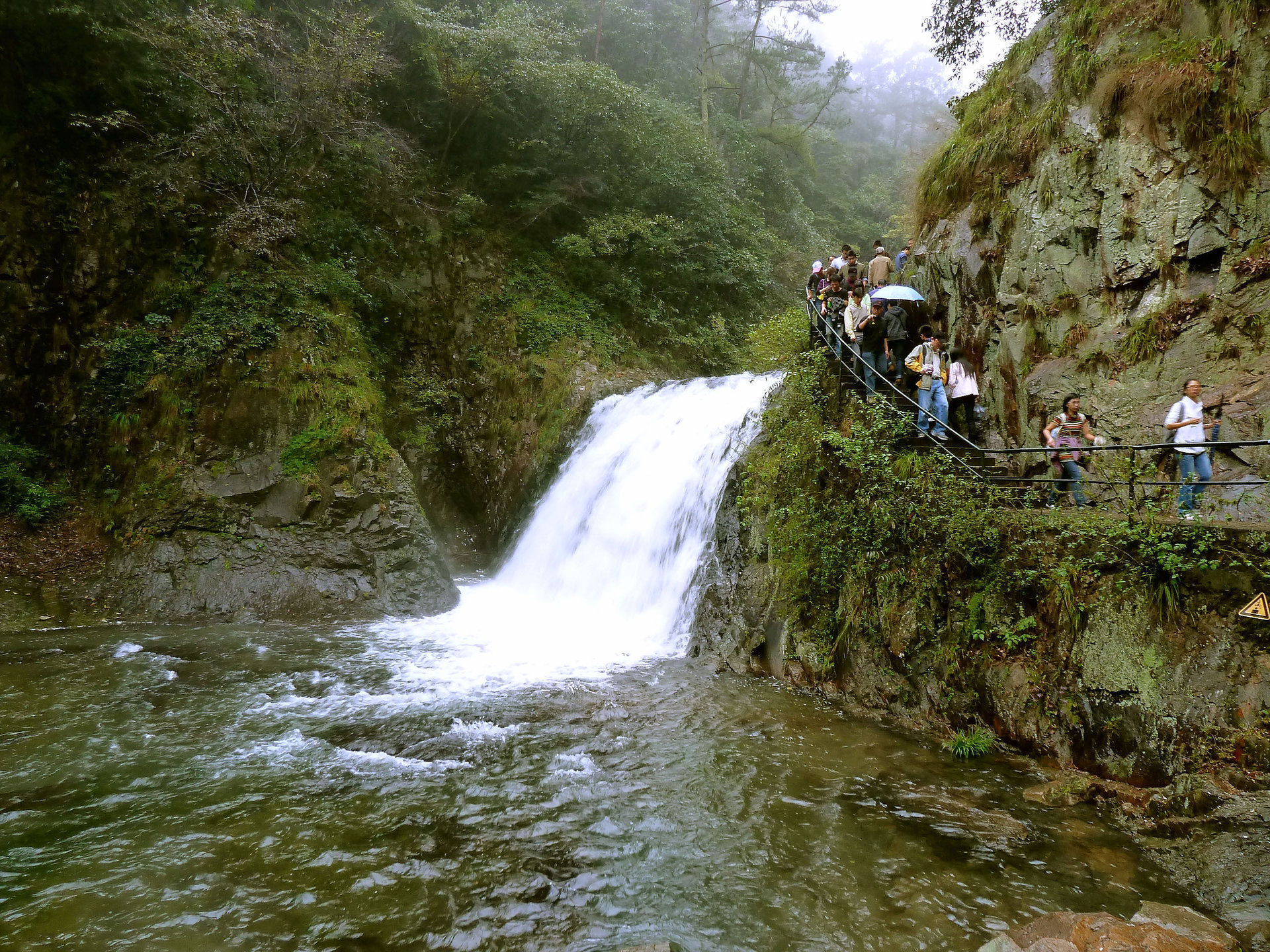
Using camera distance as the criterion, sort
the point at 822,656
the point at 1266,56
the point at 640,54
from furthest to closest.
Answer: the point at 640,54 < the point at 822,656 < the point at 1266,56

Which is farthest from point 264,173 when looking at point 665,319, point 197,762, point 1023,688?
point 1023,688

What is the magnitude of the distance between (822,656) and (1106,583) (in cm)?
303

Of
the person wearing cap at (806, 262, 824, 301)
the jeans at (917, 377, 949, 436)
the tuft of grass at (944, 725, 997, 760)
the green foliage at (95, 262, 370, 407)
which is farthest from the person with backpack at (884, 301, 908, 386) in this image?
the green foliage at (95, 262, 370, 407)

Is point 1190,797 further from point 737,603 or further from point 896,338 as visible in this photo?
point 896,338

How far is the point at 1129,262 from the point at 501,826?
8619mm

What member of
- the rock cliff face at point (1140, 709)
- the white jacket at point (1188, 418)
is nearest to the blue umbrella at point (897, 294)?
the white jacket at point (1188, 418)

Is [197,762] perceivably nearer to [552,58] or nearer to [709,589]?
[709,589]

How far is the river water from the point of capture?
374 centimetres

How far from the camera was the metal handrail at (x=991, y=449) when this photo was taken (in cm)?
463

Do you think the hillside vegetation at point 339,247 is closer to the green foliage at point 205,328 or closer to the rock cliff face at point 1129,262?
the green foliage at point 205,328

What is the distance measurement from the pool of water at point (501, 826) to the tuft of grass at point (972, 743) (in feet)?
0.42

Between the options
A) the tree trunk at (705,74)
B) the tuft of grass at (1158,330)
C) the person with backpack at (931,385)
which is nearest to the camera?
the tuft of grass at (1158,330)

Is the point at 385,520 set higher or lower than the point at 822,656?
higher

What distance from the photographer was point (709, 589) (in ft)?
29.9
